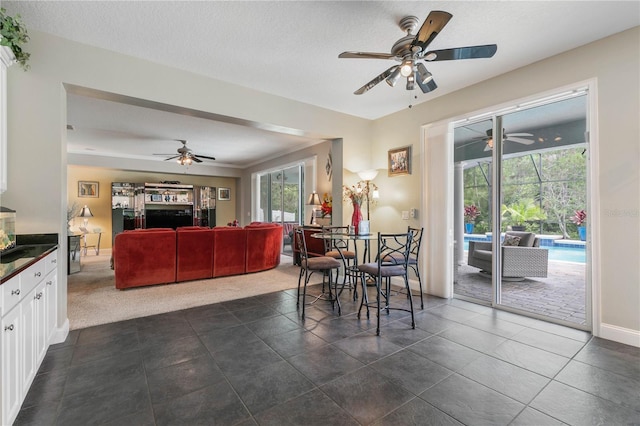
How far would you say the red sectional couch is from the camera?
14.0 ft

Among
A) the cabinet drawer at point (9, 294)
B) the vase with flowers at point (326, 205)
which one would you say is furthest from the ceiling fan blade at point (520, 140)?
the cabinet drawer at point (9, 294)

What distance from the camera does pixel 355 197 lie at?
454 cm

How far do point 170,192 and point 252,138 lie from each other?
14.9 feet

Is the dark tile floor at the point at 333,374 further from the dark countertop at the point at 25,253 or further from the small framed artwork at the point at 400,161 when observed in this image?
the small framed artwork at the point at 400,161

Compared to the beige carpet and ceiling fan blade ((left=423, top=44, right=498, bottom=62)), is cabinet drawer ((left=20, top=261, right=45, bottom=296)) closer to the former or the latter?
the beige carpet

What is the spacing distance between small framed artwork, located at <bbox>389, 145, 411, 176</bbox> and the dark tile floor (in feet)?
7.36

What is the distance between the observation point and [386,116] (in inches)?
188

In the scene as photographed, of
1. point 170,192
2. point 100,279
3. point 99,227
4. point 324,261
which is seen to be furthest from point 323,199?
point 99,227

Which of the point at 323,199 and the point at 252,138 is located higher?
the point at 252,138

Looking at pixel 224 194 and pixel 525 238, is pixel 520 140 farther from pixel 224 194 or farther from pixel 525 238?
pixel 224 194

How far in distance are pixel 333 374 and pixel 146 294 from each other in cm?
324

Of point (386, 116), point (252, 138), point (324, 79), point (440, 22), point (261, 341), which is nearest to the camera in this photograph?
point (440, 22)

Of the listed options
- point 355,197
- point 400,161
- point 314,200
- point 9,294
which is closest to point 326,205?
point 314,200

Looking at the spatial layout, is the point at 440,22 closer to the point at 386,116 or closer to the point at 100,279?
the point at 386,116
